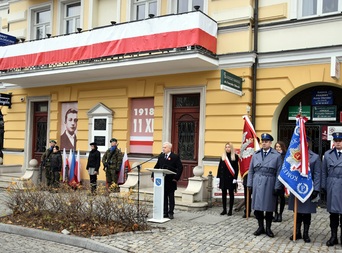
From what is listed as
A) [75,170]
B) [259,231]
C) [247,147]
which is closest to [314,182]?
[259,231]

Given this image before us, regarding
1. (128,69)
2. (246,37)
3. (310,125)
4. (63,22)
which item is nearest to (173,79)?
(128,69)

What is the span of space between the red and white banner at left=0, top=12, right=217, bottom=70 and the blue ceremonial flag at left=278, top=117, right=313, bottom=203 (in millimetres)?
4918

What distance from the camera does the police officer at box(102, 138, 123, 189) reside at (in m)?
13.1

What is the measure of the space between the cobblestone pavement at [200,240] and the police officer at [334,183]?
16.8 inches

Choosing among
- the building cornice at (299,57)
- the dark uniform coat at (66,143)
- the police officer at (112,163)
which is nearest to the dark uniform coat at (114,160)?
the police officer at (112,163)

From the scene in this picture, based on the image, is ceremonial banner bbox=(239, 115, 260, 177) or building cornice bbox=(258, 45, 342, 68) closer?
ceremonial banner bbox=(239, 115, 260, 177)

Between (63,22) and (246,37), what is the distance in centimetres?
811

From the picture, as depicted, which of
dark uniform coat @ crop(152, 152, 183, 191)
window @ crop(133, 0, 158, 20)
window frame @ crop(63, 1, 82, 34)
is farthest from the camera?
window frame @ crop(63, 1, 82, 34)

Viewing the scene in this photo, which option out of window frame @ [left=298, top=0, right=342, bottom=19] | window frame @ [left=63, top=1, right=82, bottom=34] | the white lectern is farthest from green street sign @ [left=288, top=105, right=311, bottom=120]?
window frame @ [left=63, top=1, right=82, bottom=34]

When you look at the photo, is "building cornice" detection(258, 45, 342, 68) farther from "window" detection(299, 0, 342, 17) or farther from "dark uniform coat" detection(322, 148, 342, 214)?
"dark uniform coat" detection(322, 148, 342, 214)

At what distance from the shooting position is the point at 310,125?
11.5 metres

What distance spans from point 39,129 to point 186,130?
7.37 meters

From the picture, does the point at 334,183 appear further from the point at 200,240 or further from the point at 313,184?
the point at 200,240

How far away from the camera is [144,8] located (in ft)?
47.4
